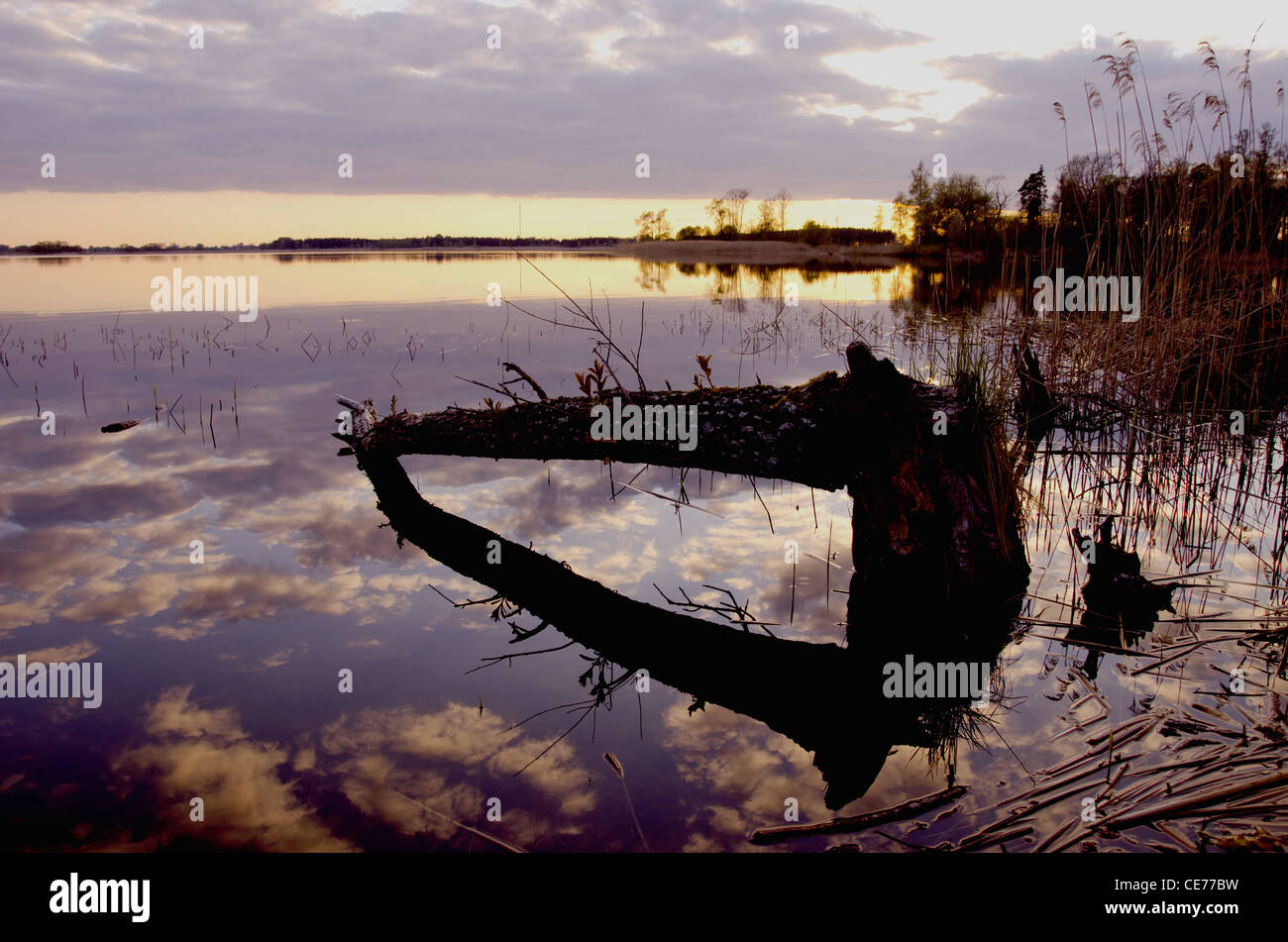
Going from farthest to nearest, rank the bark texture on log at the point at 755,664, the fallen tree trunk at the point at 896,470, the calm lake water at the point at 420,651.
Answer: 1. the fallen tree trunk at the point at 896,470
2. the bark texture on log at the point at 755,664
3. the calm lake water at the point at 420,651

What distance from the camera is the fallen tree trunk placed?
477cm

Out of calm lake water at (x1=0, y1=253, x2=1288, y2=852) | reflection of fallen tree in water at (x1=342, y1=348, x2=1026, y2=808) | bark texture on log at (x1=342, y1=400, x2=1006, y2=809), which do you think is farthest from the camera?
reflection of fallen tree in water at (x1=342, y1=348, x2=1026, y2=808)

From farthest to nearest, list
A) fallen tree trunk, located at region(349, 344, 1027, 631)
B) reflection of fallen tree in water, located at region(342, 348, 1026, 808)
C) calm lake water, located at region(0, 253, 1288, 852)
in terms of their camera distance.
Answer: fallen tree trunk, located at region(349, 344, 1027, 631), reflection of fallen tree in water, located at region(342, 348, 1026, 808), calm lake water, located at region(0, 253, 1288, 852)

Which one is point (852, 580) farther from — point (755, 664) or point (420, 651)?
point (420, 651)

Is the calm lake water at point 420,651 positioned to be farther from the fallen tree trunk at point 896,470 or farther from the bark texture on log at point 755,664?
the fallen tree trunk at point 896,470

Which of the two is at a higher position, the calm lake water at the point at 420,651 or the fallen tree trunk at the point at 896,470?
the fallen tree trunk at the point at 896,470

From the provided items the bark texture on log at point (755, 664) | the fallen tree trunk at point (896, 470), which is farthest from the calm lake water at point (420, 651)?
the fallen tree trunk at point (896, 470)

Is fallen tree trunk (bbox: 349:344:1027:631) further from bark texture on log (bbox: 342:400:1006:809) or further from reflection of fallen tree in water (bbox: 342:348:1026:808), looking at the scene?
bark texture on log (bbox: 342:400:1006:809)

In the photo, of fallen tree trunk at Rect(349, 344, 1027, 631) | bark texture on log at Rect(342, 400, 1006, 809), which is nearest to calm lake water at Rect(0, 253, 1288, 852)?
bark texture on log at Rect(342, 400, 1006, 809)

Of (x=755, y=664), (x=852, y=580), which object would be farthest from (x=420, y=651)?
(x=852, y=580)

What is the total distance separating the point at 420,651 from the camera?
447 centimetres

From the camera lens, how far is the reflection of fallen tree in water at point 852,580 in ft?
12.5

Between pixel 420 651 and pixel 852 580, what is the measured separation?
9.56 feet
